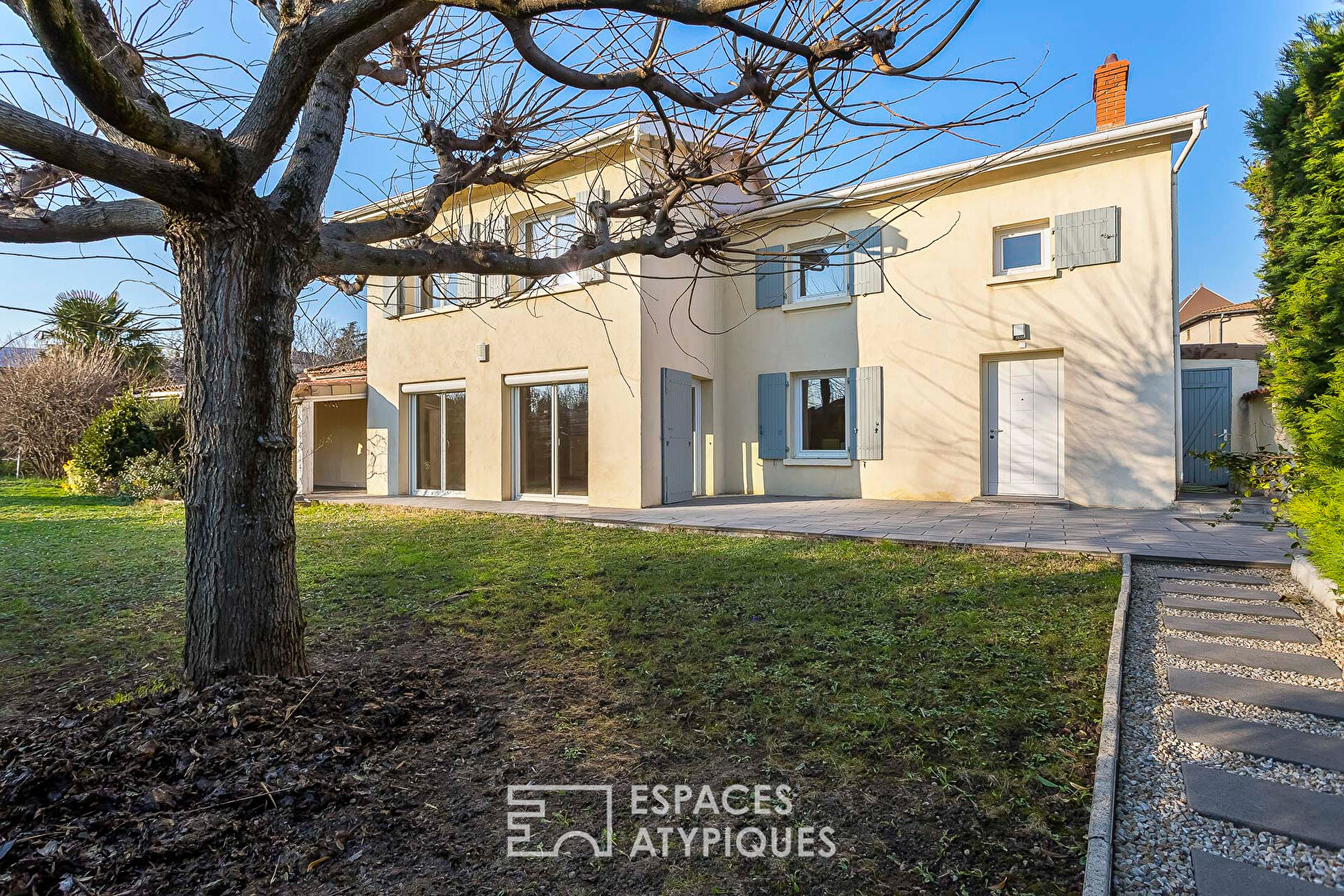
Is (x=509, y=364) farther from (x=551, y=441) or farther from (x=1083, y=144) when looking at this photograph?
(x=1083, y=144)

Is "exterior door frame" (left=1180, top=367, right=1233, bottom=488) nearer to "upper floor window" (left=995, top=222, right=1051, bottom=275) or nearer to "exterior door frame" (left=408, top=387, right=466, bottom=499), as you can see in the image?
"upper floor window" (left=995, top=222, right=1051, bottom=275)

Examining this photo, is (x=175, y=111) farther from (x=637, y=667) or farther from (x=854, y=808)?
(x=854, y=808)

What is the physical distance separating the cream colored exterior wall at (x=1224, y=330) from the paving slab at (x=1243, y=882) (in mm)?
18475

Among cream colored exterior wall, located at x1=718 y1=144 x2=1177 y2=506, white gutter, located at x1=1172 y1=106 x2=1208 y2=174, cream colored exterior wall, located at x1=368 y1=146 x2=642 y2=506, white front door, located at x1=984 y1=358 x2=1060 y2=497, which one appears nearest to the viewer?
white gutter, located at x1=1172 y1=106 x2=1208 y2=174

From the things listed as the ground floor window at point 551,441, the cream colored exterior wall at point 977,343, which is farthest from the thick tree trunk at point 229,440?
the ground floor window at point 551,441

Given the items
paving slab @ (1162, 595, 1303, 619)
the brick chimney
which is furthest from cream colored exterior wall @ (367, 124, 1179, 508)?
paving slab @ (1162, 595, 1303, 619)

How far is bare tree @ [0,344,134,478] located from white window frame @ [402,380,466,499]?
9.10 m

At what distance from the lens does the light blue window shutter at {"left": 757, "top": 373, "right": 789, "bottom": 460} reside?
1124 centimetres

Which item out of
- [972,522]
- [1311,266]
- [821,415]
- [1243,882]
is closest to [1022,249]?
[821,415]

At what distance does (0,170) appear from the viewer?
3.24m

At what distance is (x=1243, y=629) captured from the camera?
3.59 m

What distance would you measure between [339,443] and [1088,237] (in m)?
16.5

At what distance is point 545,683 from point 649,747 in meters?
0.81

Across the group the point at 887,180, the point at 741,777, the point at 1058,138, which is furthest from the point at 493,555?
the point at 1058,138
